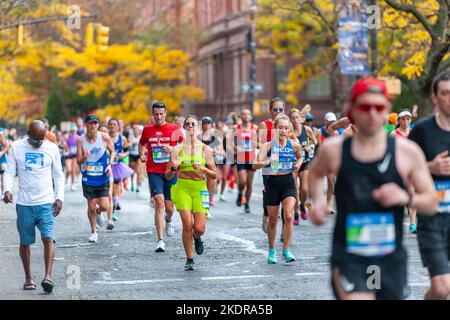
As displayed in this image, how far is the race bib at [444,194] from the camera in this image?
7.68 meters

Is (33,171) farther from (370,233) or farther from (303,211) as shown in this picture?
(303,211)

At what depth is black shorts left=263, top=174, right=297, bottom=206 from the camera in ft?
41.0

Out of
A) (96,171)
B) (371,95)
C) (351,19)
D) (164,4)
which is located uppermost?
(164,4)

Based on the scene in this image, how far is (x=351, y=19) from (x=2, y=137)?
34.2 ft

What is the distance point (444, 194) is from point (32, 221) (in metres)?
4.61

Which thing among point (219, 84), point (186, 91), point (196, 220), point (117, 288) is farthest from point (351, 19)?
point (219, 84)

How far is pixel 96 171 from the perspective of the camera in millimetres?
15727

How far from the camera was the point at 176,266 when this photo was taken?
488 inches

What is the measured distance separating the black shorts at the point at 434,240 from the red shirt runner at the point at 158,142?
7.14 m

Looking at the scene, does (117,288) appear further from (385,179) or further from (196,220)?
(385,179)

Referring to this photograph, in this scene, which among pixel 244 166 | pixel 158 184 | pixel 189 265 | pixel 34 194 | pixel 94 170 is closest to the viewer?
pixel 34 194

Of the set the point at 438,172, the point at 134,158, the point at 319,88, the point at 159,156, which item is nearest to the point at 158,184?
the point at 159,156

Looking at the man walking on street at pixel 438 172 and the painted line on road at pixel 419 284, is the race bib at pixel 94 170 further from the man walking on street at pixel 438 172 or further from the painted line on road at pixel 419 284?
the man walking on street at pixel 438 172

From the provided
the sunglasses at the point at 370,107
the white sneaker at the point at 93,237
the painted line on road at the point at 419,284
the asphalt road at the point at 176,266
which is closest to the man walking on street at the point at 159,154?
the asphalt road at the point at 176,266
